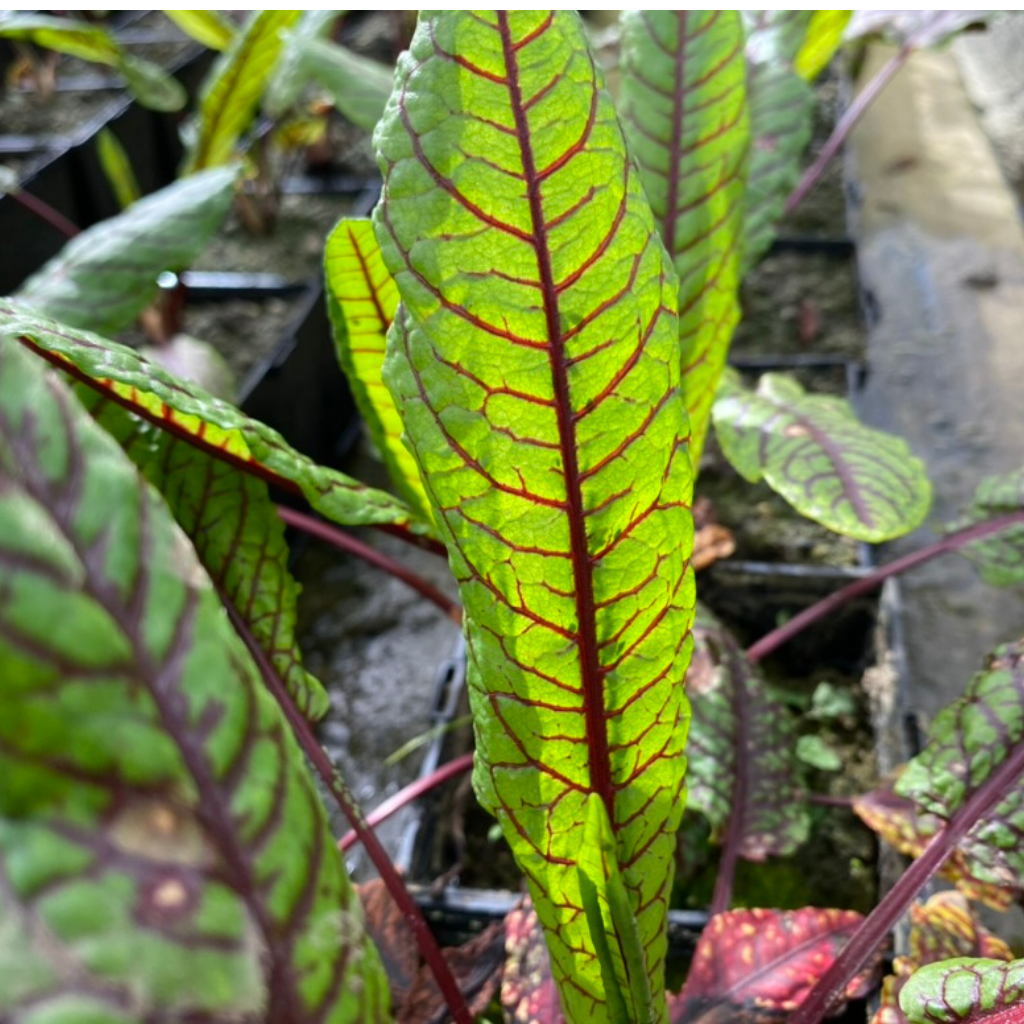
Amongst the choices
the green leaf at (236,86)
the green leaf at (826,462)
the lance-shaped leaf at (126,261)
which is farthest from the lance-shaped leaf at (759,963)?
the green leaf at (236,86)

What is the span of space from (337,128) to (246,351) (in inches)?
37.5

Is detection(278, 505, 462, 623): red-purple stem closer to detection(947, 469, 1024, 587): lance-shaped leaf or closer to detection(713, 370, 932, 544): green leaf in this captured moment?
detection(713, 370, 932, 544): green leaf

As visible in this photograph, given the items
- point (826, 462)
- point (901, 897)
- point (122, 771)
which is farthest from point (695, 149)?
point (122, 771)

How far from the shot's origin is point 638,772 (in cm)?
51

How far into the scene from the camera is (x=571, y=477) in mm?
451

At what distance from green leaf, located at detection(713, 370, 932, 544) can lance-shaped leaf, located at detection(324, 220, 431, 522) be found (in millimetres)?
277

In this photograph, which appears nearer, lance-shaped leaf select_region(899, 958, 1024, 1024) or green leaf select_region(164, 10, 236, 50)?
lance-shaped leaf select_region(899, 958, 1024, 1024)

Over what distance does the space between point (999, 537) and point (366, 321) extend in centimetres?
60

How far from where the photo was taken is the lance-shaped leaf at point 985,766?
652 mm

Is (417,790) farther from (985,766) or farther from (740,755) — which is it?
(985,766)

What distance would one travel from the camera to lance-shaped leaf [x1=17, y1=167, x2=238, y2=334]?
103 centimetres

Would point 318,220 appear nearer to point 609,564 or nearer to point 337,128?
point 337,128

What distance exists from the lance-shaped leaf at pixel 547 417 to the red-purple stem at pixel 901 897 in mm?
195

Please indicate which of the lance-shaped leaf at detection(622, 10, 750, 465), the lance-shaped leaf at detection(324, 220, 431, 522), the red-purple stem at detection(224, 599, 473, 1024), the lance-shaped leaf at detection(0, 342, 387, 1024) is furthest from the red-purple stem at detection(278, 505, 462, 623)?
the lance-shaped leaf at detection(0, 342, 387, 1024)
